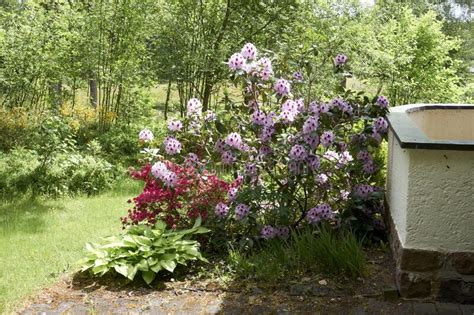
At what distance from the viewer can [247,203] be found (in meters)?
4.08

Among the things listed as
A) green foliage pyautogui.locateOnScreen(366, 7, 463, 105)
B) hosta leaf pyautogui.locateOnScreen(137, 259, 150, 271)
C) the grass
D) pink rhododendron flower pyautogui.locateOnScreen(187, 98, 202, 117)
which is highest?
green foliage pyautogui.locateOnScreen(366, 7, 463, 105)

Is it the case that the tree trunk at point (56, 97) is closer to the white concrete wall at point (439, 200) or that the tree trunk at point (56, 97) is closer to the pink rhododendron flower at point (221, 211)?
the pink rhododendron flower at point (221, 211)

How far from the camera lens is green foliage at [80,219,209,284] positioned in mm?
3676

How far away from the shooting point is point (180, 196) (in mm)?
4363

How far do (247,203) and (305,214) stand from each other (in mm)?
454

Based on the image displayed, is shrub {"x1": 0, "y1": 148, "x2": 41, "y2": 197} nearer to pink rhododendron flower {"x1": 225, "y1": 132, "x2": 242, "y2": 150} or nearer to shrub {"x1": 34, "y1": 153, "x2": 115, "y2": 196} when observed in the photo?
shrub {"x1": 34, "y1": 153, "x2": 115, "y2": 196}

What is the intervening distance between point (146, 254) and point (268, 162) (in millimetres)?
1102

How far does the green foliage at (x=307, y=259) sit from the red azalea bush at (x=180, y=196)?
65cm

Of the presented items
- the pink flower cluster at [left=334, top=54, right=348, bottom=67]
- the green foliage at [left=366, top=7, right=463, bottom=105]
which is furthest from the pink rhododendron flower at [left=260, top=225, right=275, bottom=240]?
the green foliage at [left=366, top=7, right=463, bottom=105]

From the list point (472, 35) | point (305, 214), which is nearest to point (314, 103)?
point (305, 214)

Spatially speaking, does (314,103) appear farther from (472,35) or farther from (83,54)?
(472,35)

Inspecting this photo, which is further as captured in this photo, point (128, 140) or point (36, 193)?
point (128, 140)

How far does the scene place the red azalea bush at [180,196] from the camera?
428cm

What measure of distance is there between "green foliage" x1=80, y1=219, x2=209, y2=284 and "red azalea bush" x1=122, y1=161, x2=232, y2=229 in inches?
10.0
